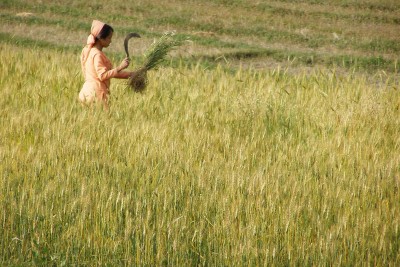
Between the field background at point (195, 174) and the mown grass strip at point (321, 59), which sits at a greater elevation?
the field background at point (195, 174)

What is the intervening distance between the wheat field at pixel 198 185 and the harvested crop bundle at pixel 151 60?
0.60 ft

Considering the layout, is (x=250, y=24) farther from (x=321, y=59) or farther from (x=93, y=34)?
(x=93, y=34)

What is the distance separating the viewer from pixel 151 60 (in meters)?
4.53

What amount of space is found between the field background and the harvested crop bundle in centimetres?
17

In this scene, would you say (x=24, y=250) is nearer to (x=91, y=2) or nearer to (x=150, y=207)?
(x=150, y=207)

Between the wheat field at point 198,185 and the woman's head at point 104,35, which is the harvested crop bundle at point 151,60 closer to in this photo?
the wheat field at point 198,185

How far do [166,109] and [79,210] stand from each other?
1970 mm

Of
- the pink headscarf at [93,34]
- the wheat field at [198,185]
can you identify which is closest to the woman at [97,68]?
the pink headscarf at [93,34]

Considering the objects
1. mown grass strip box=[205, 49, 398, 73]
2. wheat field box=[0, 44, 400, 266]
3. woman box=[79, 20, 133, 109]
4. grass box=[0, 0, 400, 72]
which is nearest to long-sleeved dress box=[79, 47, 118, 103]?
woman box=[79, 20, 133, 109]

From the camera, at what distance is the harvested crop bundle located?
4.41 metres

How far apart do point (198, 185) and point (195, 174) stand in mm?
232

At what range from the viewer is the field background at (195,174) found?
2.46 m

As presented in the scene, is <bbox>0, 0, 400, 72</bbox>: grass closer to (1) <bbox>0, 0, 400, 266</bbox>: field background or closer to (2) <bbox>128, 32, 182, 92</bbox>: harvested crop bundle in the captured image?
(1) <bbox>0, 0, 400, 266</bbox>: field background

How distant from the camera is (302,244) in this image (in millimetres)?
2465
